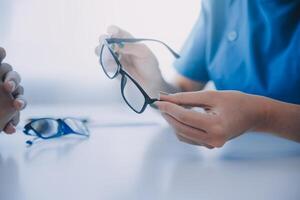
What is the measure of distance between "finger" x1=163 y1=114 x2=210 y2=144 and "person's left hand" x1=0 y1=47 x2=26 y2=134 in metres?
0.23

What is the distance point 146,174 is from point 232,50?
362 millimetres

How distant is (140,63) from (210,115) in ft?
0.84

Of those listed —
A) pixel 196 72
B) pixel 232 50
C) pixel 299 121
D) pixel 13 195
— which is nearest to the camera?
pixel 13 195

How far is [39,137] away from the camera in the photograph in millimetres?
557

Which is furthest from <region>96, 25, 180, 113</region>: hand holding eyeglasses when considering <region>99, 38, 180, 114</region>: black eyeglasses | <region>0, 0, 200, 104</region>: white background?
<region>0, 0, 200, 104</region>: white background

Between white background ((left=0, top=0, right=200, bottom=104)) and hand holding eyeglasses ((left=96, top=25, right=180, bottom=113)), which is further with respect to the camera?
white background ((left=0, top=0, right=200, bottom=104))

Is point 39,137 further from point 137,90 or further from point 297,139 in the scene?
point 297,139

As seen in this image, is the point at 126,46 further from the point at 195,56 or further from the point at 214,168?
Answer: the point at 214,168

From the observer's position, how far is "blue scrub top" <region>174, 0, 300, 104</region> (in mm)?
615

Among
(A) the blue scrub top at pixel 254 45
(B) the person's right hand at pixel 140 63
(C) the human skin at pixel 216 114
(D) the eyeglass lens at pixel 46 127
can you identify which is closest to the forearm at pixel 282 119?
(C) the human skin at pixel 216 114

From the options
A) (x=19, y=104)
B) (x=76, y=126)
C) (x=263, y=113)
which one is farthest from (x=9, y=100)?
(x=263, y=113)

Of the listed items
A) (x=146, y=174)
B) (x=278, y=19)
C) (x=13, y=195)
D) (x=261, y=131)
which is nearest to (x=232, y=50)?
(x=278, y=19)

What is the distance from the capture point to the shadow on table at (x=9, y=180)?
0.38 metres

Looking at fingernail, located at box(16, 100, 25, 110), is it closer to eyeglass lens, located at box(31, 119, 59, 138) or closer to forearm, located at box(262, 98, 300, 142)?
eyeglass lens, located at box(31, 119, 59, 138)
